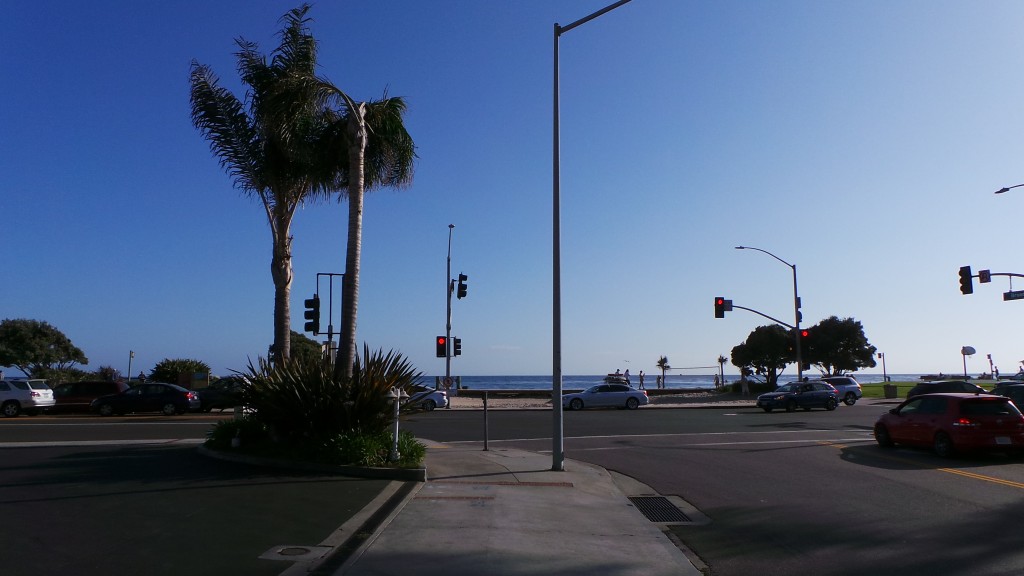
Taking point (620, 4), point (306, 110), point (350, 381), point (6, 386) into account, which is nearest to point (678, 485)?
point (350, 381)

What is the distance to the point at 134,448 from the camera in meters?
16.8

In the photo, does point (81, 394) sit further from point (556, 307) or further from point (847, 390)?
point (847, 390)

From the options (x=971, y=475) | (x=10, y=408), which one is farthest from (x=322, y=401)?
(x=10, y=408)

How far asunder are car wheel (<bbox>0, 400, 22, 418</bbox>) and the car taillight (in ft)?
107

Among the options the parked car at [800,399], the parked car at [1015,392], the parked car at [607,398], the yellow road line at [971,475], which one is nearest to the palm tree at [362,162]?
the yellow road line at [971,475]

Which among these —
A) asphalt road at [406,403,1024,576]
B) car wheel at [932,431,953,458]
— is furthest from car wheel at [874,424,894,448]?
car wheel at [932,431,953,458]

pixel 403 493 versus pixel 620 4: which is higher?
pixel 620 4

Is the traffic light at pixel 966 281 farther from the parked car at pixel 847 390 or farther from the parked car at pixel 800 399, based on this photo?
the parked car at pixel 847 390

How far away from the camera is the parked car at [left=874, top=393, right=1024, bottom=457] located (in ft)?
52.9

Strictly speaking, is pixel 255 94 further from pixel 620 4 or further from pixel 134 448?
pixel 620 4

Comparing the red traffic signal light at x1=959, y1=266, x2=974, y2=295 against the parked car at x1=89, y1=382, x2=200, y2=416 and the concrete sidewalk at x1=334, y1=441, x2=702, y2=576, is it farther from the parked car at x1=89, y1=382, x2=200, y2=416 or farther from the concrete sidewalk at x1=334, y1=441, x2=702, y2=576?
the parked car at x1=89, y1=382, x2=200, y2=416

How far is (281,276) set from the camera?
66.6 ft

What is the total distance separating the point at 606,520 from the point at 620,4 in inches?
357

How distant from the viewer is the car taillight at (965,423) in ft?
53.2
